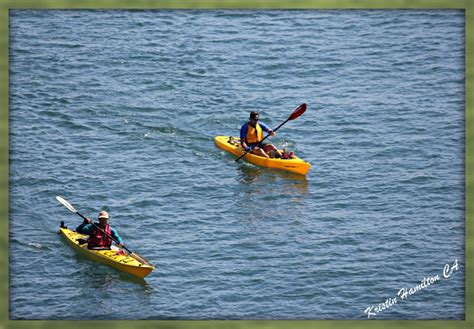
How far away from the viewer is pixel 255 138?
2605 cm

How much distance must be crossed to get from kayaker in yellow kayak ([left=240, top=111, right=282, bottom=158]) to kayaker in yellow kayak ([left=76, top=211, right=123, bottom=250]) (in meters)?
5.44

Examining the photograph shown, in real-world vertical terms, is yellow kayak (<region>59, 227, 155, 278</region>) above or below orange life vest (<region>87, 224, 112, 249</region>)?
below

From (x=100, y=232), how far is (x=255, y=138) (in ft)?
20.0

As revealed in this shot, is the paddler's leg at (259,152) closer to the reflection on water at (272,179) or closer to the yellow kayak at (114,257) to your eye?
the reflection on water at (272,179)

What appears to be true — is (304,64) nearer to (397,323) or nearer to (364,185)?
A: (364,185)

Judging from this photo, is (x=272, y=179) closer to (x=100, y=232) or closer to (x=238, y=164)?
(x=238, y=164)

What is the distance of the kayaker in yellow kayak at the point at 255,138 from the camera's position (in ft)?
84.2

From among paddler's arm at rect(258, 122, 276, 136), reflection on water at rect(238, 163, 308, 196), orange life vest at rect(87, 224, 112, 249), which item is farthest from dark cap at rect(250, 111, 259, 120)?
orange life vest at rect(87, 224, 112, 249)

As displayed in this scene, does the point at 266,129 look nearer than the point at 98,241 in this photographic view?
No

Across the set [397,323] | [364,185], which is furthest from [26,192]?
[397,323]

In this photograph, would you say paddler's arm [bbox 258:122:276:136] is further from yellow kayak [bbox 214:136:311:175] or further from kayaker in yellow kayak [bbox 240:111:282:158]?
yellow kayak [bbox 214:136:311:175]

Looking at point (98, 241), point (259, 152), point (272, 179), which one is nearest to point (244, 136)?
point (259, 152)

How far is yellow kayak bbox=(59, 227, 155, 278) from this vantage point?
2002cm

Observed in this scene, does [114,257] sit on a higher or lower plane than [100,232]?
lower
